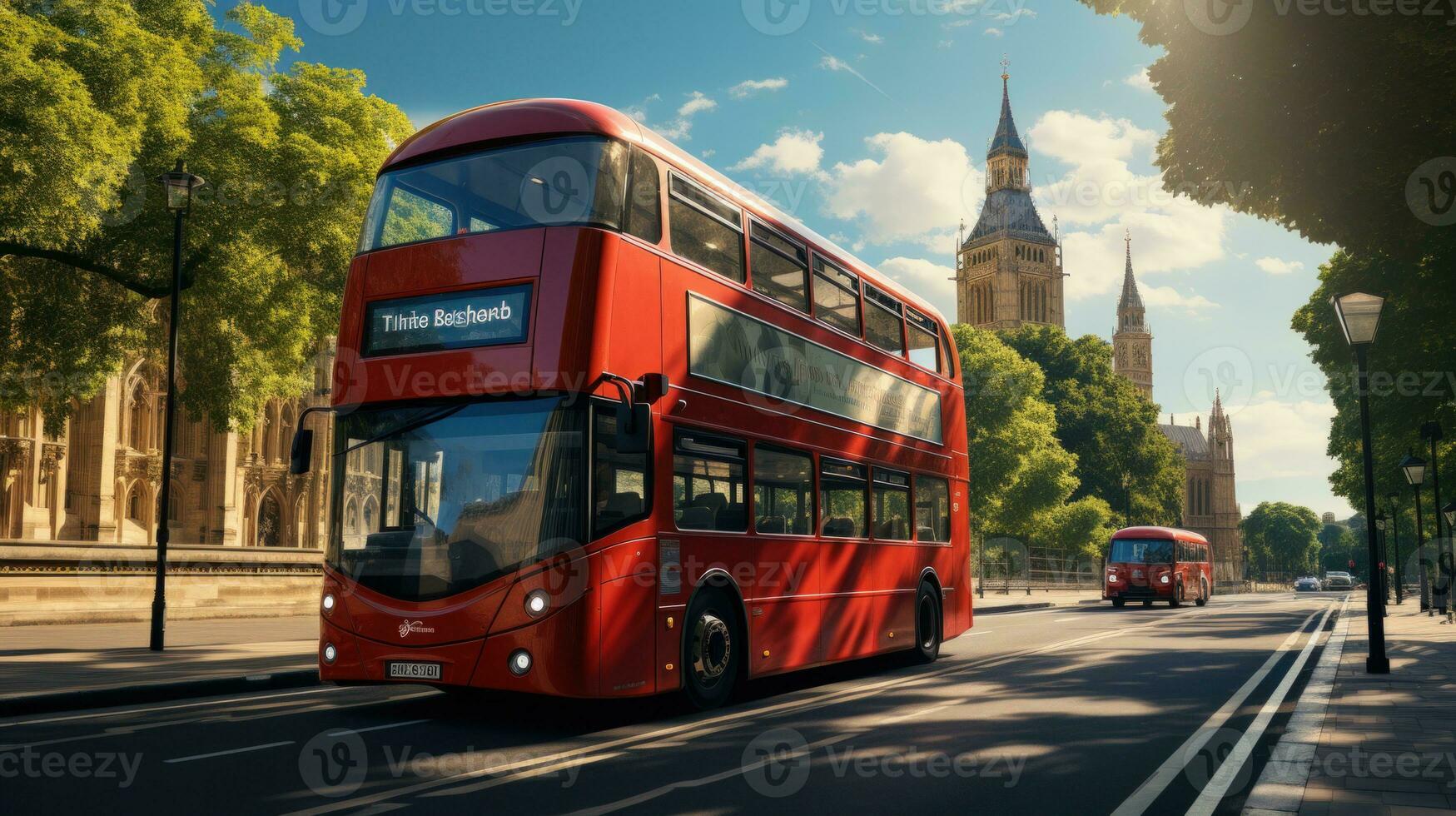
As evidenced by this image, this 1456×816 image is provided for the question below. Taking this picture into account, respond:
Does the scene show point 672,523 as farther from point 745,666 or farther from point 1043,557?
point 1043,557

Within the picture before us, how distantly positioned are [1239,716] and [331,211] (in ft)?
64.5

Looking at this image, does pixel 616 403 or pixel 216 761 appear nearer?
pixel 216 761

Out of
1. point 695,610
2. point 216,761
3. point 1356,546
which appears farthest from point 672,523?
point 1356,546

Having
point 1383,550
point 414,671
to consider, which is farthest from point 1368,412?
point 1383,550

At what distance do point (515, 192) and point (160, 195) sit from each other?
48.7 feet

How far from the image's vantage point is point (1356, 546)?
158 meters

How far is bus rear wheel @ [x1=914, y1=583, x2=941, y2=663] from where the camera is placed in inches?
611

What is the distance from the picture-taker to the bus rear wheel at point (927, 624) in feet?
50.9

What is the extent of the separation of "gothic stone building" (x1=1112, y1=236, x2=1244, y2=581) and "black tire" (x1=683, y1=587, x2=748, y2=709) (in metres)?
148

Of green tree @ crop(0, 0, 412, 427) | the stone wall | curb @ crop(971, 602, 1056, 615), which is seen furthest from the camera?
curb @ crop(971, 602, 1056, 615)

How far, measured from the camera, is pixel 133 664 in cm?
1412

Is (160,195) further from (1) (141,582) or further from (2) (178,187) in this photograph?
(1) (141,582)

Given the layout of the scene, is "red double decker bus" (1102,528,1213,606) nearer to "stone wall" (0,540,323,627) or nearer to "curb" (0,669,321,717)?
"stone wall" (0,540,323,627)

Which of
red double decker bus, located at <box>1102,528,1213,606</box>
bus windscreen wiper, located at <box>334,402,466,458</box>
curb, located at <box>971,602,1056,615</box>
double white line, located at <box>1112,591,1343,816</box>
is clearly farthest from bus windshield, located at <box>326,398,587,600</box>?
red double decker bus, located at <box>1102,528,1213,606</box>
